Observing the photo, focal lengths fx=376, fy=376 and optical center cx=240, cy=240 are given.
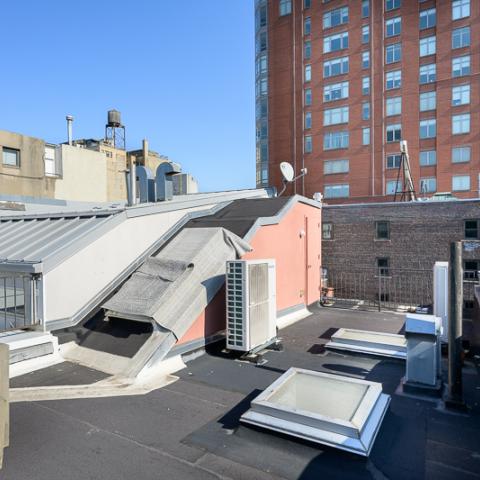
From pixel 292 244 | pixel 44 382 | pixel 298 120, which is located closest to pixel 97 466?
pixel 44 382

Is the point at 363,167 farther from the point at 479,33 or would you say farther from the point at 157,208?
the point at 157,208

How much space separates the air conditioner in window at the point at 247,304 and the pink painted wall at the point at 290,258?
0.63 metres

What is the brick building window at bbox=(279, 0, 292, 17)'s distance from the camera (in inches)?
1806

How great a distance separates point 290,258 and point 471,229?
1739 centimetres

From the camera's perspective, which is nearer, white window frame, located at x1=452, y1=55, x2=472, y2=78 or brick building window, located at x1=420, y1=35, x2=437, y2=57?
white window frame, located at x1=452, y1=55, x2=472, y2=78

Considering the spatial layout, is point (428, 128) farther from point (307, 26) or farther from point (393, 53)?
point (307, 26)

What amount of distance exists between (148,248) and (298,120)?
39383mm

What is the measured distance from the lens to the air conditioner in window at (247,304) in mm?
7215

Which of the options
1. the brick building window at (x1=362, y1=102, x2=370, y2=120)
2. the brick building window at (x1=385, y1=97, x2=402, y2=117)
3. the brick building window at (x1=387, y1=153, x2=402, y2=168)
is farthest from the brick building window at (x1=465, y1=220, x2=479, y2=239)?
the brick building window at (x1=362, y1=102, x2=370, y2=120)

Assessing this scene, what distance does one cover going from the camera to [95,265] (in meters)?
8.10

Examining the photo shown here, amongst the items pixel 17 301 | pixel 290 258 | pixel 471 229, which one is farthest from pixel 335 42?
pixel 17 301

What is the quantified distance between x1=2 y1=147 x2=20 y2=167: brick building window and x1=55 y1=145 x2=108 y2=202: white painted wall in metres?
3.86

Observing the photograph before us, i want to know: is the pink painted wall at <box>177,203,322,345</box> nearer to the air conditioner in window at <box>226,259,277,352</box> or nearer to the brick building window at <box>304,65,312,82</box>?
the air conditioner in window at <box>226,259,277,352</box>

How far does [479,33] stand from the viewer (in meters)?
37.6
